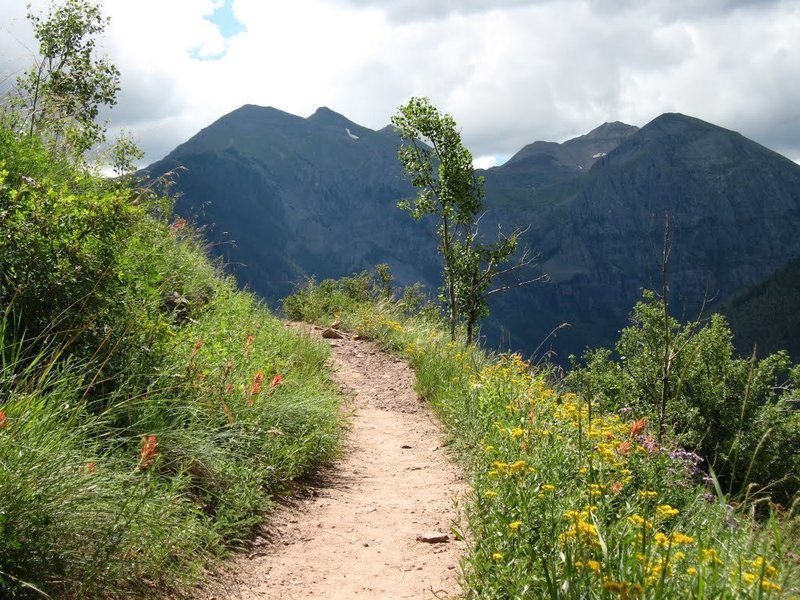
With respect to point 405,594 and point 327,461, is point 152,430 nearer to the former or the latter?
point 405,594

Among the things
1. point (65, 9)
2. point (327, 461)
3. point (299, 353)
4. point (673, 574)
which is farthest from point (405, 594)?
point (65, 9)

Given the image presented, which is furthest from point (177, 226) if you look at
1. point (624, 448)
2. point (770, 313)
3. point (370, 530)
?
point (770, 313)

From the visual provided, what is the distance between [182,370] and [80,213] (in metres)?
1.52

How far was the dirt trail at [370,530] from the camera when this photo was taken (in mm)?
4641

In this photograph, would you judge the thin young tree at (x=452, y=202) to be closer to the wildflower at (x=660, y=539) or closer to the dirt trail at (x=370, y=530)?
the dirt trail at (x=370, y=530)

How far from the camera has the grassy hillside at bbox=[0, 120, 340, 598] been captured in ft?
10.9

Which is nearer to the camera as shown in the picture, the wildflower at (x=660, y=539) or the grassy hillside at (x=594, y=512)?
the grassy hillside at (x=594, y=512)

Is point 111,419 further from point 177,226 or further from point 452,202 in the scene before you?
point 452,202

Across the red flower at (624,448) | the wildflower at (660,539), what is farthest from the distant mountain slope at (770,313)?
the wildflower at (660,539)

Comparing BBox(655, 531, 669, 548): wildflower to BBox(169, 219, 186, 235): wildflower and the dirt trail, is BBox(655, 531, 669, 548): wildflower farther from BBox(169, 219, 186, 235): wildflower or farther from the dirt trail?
BBox(169, 219, 186, 235): wildflower

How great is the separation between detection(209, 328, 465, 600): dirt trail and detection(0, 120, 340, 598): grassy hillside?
0.29m

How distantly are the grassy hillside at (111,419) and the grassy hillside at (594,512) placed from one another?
1.75m

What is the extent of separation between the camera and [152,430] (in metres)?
4.95

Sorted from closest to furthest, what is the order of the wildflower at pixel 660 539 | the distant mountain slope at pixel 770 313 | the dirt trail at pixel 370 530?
the wildflower at pixel 660 539 < the dirt trail at pixel 370 530 < the distant mountain slope at pixel 770 313
